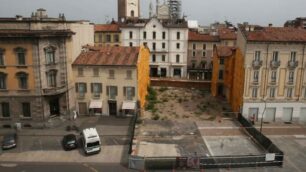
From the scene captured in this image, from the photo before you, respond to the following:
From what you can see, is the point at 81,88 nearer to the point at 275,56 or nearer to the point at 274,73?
the point at 274,73

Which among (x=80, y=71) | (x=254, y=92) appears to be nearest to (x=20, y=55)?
(x=80, y=71)

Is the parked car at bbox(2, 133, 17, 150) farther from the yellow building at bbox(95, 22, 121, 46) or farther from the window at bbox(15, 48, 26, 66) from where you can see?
the yellow building at bbox(95, 22, 121, 46)

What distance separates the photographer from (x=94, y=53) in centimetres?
5088

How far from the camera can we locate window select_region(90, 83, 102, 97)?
4828 cm

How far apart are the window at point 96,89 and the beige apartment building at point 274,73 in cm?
2341

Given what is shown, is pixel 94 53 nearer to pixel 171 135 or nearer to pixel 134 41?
pixel 171 135

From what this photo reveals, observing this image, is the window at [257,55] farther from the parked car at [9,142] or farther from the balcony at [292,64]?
the parked car at [9,142]

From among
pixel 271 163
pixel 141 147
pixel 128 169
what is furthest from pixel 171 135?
pixel 271 163

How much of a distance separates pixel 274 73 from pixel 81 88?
31.2 m

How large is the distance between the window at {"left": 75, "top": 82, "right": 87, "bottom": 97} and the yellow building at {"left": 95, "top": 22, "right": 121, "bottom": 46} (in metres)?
34.2

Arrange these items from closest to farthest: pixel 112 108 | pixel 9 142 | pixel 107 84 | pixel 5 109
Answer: pixel 9 142 → pixel 5 109 → pixel 107 84 → pixel 112 108

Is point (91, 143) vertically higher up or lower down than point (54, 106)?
lower down

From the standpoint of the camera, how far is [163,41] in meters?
78.5

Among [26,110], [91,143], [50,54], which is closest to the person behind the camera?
[91,143]
